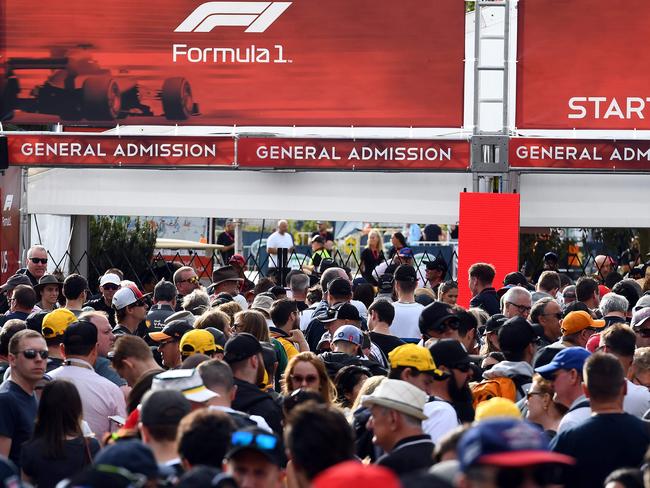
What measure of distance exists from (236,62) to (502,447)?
475 inches

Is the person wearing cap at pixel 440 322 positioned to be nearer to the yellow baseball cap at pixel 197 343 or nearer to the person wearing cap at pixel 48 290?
the yellow baseball cap at pixel 197 343

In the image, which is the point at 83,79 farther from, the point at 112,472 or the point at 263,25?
the point at 112,472

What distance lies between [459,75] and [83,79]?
4590mm

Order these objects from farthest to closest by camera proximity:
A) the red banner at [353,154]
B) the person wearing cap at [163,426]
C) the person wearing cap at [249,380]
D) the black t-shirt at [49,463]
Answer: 1. the red banner at [353,154]
2. the person wearing cap at [249,380]
3. the black t-shirt at [49,463]
4. the person wearing cap at [163,426]

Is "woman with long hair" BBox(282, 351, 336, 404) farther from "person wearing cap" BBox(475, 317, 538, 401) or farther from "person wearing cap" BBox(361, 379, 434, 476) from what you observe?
Result: "person wearing cap" BBox(361, 379, 434, 476)

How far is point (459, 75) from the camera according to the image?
47.5ft

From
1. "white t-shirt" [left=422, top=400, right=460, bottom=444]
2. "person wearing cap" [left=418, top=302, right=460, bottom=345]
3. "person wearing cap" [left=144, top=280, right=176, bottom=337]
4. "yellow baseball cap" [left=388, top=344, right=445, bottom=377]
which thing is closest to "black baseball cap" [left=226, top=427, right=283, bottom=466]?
"white t-shirt" [left=422, top=400, right=460, bottom=444]

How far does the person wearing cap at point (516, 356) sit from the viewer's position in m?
7.18

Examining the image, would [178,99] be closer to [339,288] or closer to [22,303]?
[339,288]

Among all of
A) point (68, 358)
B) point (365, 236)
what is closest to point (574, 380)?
point (68, 358)

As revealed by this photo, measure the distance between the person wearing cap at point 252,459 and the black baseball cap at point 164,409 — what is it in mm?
749

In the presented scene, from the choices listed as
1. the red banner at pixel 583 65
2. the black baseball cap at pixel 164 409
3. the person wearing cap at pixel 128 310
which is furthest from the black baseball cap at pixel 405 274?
the black baseball cap at pixel 164 409

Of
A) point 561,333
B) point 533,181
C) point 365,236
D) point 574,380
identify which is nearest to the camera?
point 574,380

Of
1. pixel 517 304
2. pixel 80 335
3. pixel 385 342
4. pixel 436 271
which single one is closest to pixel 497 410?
pixel 80 335
